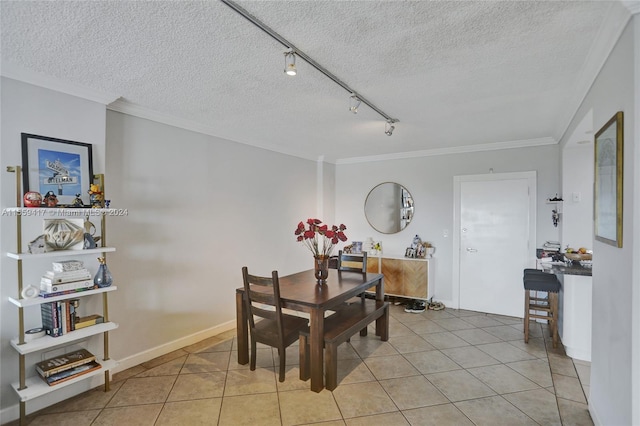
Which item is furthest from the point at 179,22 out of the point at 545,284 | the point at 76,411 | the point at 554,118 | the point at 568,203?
the point at 568,203

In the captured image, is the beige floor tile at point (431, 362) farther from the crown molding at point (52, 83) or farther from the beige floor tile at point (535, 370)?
the crown molding at point (52, 83)

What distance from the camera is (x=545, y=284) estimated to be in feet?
11.1

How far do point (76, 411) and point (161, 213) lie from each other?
67.3 inches

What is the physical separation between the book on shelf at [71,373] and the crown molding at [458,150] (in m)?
4.55

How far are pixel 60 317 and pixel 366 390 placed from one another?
2.36m

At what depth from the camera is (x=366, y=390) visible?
262 cm

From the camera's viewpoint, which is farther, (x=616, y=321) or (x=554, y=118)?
(x=554, y=118)

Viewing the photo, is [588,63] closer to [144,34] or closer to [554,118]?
[554,118]

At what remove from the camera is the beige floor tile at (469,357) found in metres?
3.08

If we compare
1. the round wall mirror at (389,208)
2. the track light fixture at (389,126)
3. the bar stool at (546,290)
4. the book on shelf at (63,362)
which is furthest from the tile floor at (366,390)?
the track light fixture at (389,126)

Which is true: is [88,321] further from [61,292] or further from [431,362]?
[431,362]

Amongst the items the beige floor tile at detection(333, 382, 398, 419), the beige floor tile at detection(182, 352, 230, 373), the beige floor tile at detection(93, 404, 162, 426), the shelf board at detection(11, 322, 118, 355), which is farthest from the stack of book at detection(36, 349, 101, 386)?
the beige floor tile at detection(333, 382, 398, 419)

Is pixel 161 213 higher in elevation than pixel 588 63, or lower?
lower

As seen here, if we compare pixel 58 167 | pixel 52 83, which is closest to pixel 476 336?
pixel 58 167
